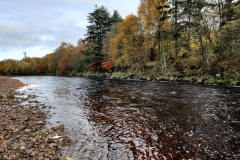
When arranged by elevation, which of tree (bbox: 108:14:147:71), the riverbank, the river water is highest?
tree (bbox: 108:14:147:71)

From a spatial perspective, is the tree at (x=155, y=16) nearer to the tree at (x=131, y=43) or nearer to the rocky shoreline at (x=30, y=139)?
the tree at (x=131, y=43)

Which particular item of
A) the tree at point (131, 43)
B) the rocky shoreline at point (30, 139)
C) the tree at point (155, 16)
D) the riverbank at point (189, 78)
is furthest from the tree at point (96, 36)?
the rocky shoreline at point (30, 139)

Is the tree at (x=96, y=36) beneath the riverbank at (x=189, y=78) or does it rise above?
above

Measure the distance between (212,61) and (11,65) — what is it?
98428 millimetres

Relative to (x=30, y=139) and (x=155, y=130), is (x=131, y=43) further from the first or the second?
(x=30, y=139)

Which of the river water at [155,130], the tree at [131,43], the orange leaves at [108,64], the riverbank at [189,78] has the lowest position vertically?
the river water at [155,130]

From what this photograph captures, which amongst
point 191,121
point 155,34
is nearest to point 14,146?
point 191,121

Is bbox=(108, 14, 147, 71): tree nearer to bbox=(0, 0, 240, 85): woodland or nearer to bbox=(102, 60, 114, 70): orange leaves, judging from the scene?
bbox=(0, 0, 240, 85): woodland

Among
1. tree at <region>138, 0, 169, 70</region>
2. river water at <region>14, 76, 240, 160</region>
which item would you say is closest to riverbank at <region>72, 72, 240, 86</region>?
tree at <region>138, 0, 169, 70</region>

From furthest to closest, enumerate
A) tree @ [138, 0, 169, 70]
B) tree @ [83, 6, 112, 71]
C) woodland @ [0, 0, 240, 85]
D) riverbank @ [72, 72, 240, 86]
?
tree @ [83, 6, 112, 71] → tree @ [138, 0, 169, 70] → woodland @ [0, 0, 240, 85] → riverbank @ [72, 72, 240, 86]

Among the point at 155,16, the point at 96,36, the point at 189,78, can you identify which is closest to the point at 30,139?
the point at 189,78

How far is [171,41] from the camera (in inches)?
1334

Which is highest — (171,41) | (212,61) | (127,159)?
(171,41)

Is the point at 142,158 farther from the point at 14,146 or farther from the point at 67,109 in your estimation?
the point at 67,109
